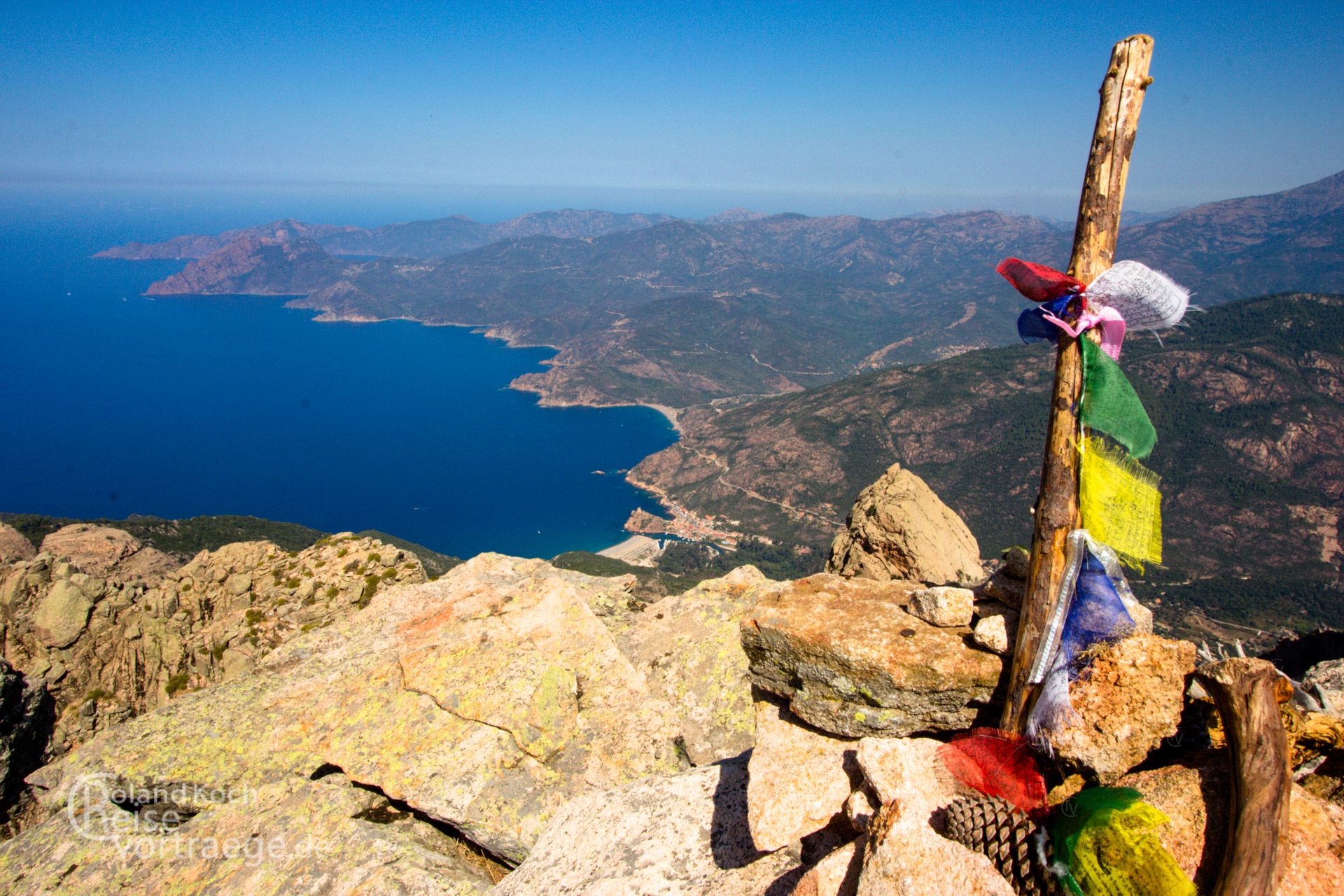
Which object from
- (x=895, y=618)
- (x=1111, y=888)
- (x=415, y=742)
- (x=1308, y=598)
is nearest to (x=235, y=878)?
(x=415, y=742)

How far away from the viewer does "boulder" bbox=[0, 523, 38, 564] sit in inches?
845

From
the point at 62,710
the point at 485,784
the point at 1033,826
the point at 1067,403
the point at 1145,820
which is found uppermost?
the point at 1067,403

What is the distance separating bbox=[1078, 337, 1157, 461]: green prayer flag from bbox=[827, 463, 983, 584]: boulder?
9118 millimetres

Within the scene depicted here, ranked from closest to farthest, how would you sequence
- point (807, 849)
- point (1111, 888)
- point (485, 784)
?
1. point (1111, 888)
2. point (807, 849)
3. point (485, 784)

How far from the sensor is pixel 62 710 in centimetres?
1517

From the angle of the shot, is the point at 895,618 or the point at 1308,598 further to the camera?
the point at 1308,598

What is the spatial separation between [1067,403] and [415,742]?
30.7ft

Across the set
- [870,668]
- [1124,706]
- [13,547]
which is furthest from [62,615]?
[1124,706]

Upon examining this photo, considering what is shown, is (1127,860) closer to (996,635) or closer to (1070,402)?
(996,635)

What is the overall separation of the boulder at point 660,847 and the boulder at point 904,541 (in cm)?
919

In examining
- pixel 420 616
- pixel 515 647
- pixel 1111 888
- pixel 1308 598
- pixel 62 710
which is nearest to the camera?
pixel 1111 888

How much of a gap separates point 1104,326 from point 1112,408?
786mm

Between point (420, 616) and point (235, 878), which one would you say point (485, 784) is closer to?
point (235, 878)

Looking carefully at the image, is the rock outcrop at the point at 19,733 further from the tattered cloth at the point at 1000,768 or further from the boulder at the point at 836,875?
the tattered cloth at the point at 1000,768
